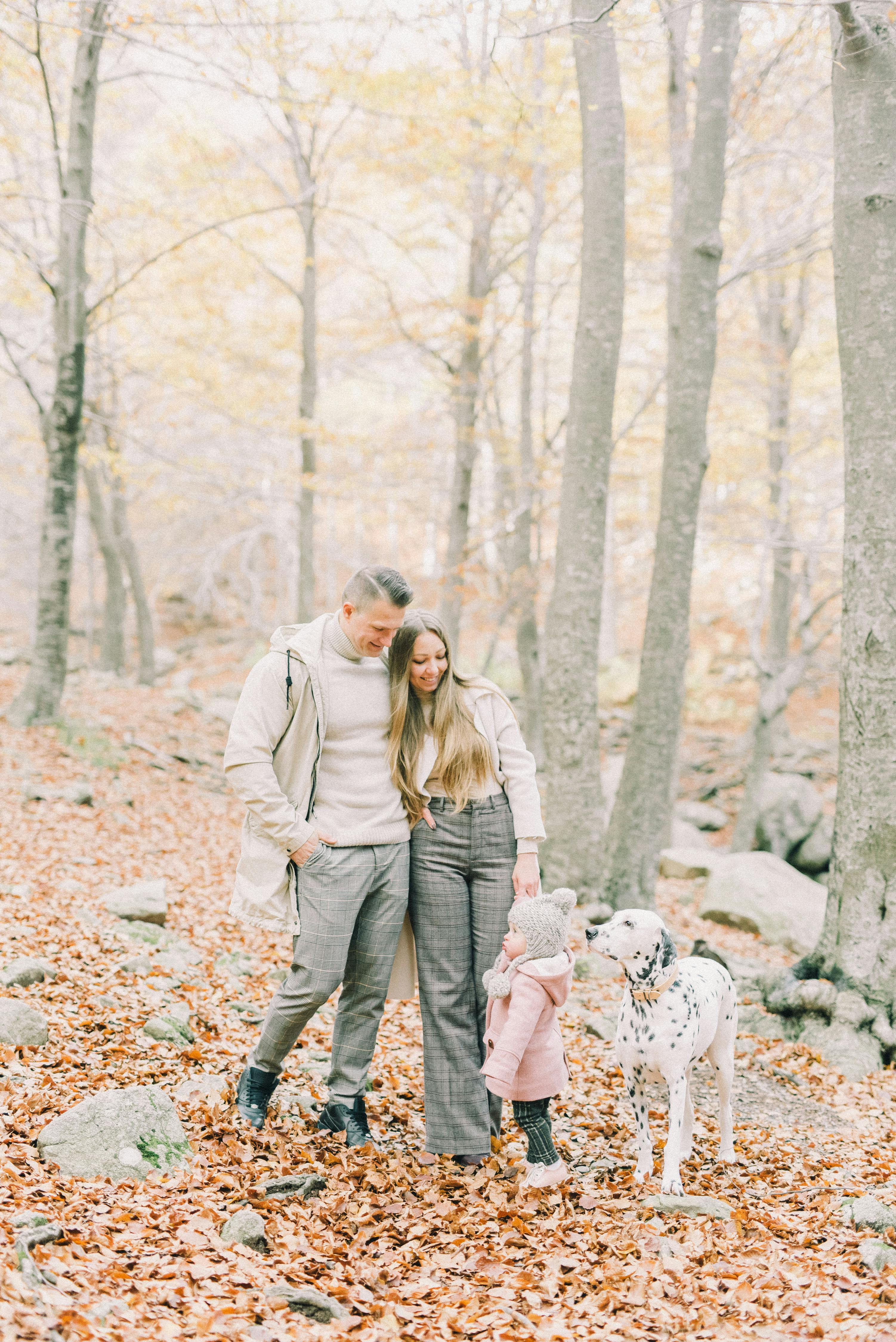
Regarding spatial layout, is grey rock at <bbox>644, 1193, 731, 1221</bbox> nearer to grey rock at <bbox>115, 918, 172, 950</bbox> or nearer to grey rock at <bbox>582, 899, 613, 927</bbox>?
grey rock at <bbox>115, 918, 172, 950</bbox>

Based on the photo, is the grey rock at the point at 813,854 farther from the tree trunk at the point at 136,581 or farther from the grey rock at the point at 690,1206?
the tree trunk at the point at 136,581

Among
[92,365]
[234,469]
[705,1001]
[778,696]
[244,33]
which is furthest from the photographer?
[234,469]

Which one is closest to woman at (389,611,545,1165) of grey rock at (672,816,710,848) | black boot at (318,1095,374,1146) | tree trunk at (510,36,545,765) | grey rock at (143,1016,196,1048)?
black boot at (318,1095,374,1146)

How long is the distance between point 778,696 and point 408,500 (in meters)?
8.03

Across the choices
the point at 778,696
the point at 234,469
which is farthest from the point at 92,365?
the point at 778,696

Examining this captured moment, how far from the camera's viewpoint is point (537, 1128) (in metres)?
3.48

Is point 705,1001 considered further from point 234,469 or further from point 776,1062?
point 234,469

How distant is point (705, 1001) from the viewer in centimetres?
360

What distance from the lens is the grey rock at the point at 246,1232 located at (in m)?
2.96

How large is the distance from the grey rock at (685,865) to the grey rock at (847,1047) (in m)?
5.33

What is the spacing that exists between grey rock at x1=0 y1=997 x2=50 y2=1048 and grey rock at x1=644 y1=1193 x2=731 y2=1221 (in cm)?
252

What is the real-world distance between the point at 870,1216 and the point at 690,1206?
0.61 meters

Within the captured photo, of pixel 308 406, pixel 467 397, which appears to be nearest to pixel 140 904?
pixel 467 397

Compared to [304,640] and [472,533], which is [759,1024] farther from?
[472,533]
